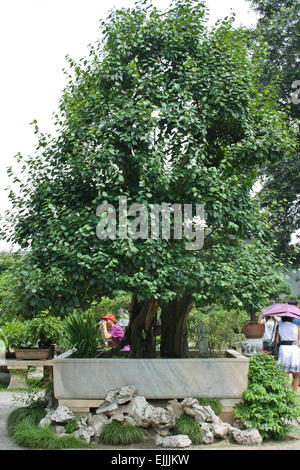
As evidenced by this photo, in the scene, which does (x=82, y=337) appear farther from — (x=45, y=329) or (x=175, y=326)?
(x=45, y=329)

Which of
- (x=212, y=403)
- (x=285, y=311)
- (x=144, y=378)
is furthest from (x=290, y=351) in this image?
(x=144, y=378)

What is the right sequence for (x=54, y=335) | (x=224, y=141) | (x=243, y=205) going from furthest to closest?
(x=54, y=335)
(x=224, y=141)
(x=243, y=205)

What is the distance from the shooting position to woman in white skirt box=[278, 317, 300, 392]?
7.31m

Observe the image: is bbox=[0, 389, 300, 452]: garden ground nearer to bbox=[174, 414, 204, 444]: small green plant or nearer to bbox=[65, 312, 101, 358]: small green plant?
bbox=[174, 414, 204, 444]: small green plant

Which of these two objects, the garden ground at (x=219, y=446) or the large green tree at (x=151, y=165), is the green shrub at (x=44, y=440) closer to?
the garden ground at (x=219, y=446)

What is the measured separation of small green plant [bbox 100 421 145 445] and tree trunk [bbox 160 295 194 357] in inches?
60.5

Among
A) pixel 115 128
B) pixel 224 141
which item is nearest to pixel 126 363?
pixel 115 128

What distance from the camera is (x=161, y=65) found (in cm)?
613

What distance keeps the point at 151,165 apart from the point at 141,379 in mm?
2602

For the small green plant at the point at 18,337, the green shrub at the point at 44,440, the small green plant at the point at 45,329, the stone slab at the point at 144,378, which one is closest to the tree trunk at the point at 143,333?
the stone slab at the point at 144,378

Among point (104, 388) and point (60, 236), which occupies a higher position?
point (60, 236)

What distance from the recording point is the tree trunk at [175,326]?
6500 millimetres

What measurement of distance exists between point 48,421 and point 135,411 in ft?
3.54

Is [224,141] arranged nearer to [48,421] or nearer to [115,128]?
[115,128]
